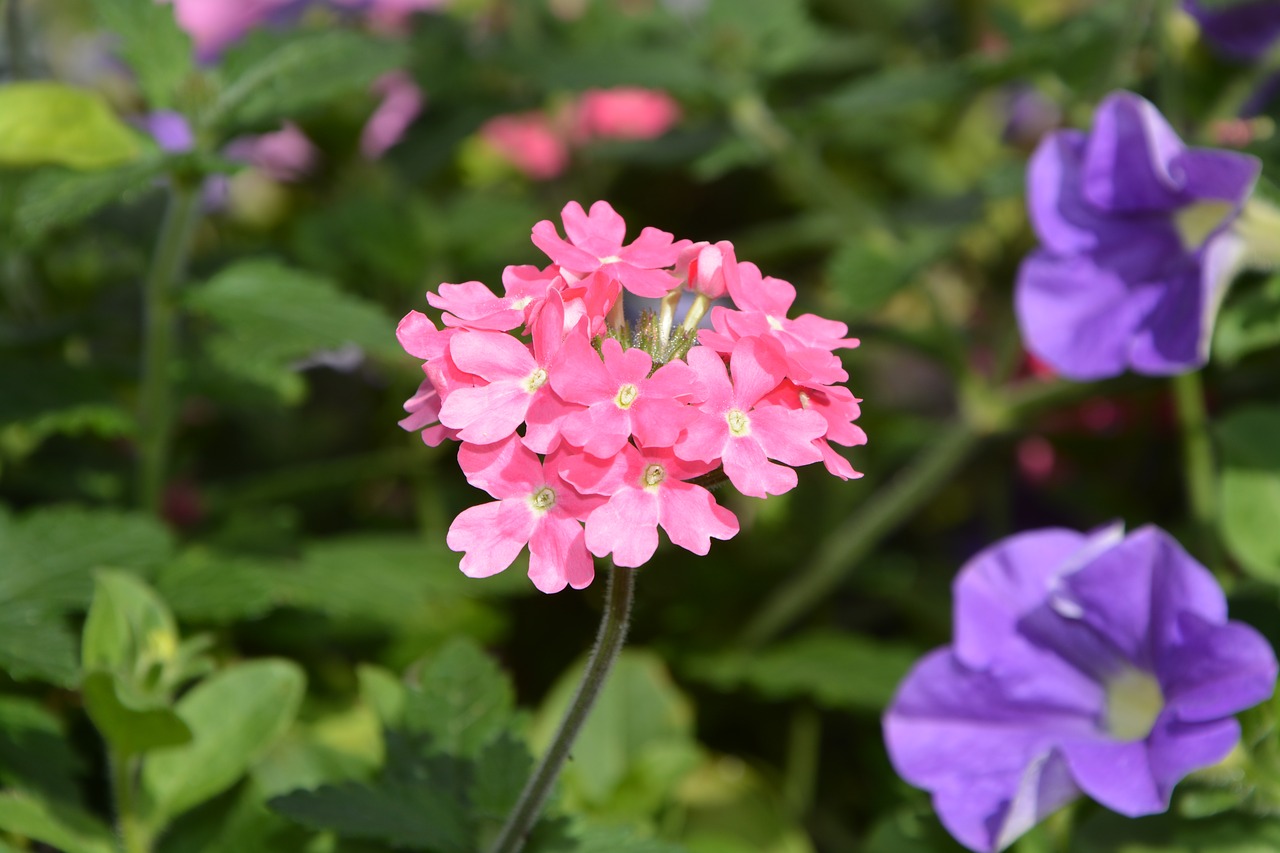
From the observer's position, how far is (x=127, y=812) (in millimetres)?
745

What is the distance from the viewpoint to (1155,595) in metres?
0.71

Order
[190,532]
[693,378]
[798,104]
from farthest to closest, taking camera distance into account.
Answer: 1. [798,104]
2. [190,532]
3. [693,378]

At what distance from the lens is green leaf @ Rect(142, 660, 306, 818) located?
756mm

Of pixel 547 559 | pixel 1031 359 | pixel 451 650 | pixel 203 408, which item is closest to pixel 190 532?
pixel 203 408

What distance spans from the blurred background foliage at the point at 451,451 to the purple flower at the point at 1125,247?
0.06m

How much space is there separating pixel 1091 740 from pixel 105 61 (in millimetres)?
1431

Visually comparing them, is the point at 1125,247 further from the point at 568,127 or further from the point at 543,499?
the point at 568,127

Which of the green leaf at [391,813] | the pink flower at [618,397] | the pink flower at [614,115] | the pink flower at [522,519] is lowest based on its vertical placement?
the green leaf at [391,813]

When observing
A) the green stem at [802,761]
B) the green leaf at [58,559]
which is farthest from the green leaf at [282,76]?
the green stem at [802,761]

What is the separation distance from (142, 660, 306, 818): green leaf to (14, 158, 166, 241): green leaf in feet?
0.95

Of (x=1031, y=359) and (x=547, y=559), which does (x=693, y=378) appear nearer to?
(x=547, y=559)

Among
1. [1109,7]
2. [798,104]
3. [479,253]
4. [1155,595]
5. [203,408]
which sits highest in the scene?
[798,104]

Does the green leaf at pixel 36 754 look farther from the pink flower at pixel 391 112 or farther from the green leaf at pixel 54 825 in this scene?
the pink flower at pixel 391 112

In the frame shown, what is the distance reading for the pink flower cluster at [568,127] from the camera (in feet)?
4.74
